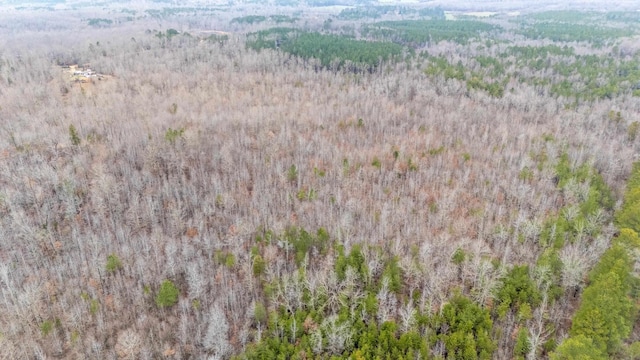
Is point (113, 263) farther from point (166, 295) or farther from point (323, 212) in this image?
point (323, 212)

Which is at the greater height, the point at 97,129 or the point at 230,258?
the point at 97,129

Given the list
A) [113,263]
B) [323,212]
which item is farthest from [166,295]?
[323,212]

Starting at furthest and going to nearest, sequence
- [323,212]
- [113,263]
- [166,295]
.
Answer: [323,212], [113,263], [166,295]

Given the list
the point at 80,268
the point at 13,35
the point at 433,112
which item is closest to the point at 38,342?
the point at 80,268

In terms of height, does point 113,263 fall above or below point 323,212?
below

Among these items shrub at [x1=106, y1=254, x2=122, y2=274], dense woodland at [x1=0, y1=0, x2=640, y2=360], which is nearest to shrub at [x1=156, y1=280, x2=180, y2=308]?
dense woodland at [x1=0, y1=0, x2=640, y2=360]

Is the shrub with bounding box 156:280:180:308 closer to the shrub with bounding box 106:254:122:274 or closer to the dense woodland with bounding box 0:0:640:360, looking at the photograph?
the dense woodland with bounding box 0:0:640:360

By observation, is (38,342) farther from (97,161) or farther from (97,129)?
(97,129)

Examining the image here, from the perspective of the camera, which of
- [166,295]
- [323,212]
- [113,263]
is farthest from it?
[323,212]

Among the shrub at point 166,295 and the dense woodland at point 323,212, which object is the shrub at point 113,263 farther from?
the shrub at point 166,295
